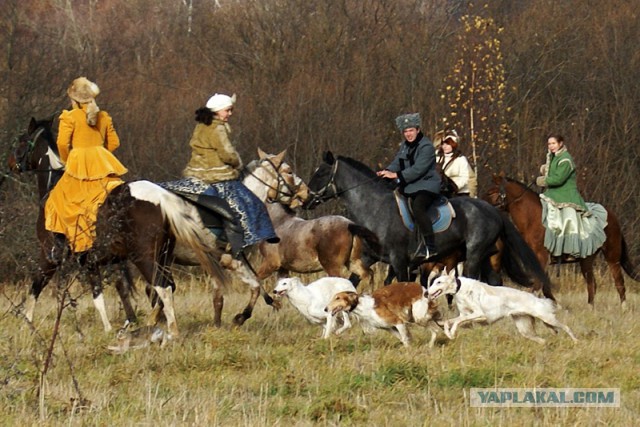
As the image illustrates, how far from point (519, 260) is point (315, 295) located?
380 cm

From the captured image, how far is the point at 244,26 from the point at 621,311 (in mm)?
16257

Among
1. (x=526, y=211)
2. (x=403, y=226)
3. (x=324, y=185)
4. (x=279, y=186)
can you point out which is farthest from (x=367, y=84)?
(x=279, y=186)

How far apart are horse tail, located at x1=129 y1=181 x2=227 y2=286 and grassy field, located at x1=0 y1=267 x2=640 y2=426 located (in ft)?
2.27

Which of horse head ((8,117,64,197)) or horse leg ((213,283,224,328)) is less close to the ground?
horse head ((8,117,64,197))

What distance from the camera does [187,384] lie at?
9109 mm

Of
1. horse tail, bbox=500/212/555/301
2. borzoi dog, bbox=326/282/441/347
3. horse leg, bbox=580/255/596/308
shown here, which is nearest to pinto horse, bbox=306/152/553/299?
horse tail, bbox=500/212/555/301

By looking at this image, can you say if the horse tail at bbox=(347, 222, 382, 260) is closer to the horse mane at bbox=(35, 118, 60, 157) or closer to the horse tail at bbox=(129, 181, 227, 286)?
the horse tail at bbox=(129, 181, 227, 286)

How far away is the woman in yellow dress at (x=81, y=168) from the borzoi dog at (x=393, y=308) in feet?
7.76

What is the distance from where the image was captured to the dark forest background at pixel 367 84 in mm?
22641

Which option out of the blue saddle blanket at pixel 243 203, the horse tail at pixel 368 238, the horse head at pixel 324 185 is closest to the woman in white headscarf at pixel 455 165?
the horse head at pixel 324 185

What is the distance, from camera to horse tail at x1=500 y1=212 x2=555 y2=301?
1450 cm

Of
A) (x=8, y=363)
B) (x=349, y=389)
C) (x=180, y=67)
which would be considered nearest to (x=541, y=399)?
(x=349, y=389)

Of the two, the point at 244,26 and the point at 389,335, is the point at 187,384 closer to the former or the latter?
the point at 389,335

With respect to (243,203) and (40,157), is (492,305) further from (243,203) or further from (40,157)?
(40,157)
